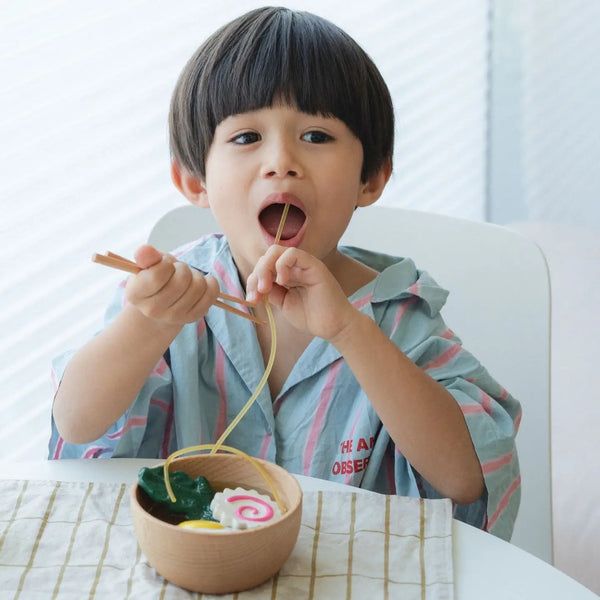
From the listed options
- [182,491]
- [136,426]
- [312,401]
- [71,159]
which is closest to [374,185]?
[312,401]

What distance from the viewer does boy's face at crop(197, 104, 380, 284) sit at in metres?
0.96

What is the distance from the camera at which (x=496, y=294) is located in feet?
4.11

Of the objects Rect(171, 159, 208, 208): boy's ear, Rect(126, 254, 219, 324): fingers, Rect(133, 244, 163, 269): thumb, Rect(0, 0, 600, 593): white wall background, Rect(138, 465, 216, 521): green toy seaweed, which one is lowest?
Rect(0, 0, 600, 593): white wall background

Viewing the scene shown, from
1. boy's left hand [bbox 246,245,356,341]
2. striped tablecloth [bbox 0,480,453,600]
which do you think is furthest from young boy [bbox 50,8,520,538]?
striped tablecloth [bbox 0,480,453,600]

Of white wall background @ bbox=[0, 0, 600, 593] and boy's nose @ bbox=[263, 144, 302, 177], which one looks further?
white wall background @ bbox=[0, 0, 600, 593]

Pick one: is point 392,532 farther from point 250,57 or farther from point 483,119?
point 483,119

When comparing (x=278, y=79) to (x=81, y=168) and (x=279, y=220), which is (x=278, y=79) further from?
(x=81, y=168)

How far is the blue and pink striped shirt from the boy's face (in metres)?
0.12

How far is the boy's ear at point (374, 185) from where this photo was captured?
3.68 feet

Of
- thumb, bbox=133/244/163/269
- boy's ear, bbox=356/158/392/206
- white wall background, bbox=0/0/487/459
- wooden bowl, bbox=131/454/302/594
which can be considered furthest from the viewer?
white wall background, bbox=0/0/487/459

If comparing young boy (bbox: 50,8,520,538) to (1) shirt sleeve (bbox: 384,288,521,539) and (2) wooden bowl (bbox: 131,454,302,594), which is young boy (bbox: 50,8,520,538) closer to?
(1) shirt sleeve (bbox: 384,288,521,539)

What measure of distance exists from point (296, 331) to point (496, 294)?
0.30 meters

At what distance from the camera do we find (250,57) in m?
1.00

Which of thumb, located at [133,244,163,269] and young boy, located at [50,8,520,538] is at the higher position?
thumb, located at [133,244,163,269]
